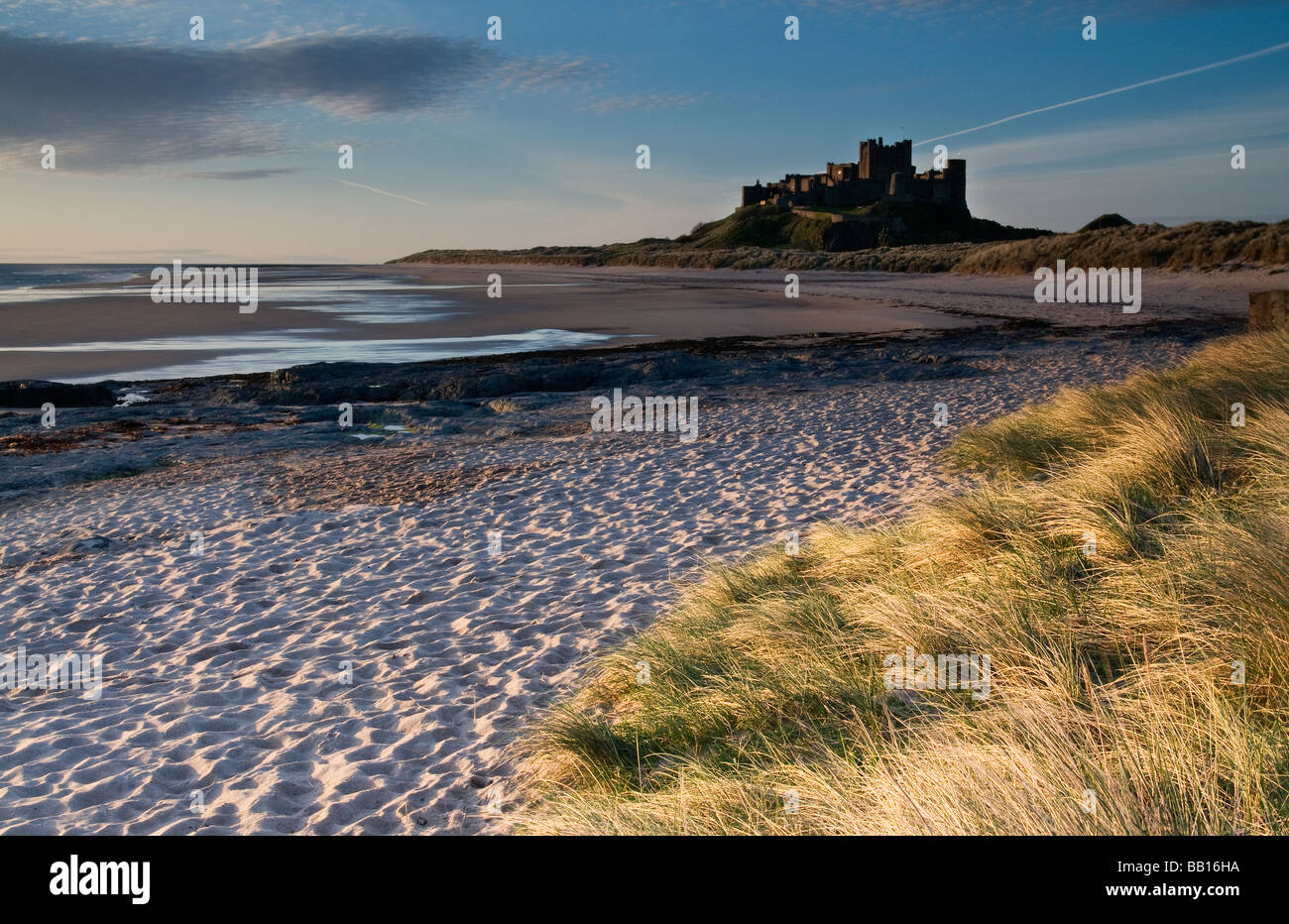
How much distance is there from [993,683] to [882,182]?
13751 centimetres

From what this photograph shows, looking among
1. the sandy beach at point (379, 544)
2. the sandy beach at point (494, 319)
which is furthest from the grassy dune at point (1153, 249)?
the sandy beach at point (379, 544)

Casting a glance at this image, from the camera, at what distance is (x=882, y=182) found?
429ft

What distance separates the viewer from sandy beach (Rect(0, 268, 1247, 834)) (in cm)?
411

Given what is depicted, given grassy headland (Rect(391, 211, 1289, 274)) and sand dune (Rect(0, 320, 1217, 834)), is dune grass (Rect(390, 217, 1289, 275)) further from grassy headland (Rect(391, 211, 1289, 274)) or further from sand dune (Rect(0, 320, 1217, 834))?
sand dune (Rect(0, 320, 1217, 834))

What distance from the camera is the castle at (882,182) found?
129875 millimetres

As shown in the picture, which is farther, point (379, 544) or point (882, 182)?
point (882, 182)

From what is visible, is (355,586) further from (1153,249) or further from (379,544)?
(1153,249)

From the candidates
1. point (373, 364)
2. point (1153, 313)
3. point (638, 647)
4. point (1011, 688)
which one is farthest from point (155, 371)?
point (1153, 313)

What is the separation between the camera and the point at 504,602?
243 inches

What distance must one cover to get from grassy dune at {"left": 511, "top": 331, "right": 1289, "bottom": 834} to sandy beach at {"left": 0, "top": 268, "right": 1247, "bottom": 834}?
26.9 inches

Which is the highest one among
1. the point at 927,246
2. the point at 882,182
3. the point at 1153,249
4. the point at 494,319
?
the point at 882,182

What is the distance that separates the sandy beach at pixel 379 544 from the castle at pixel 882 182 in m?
119

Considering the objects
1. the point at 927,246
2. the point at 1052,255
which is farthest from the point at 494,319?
the point at 927,246
